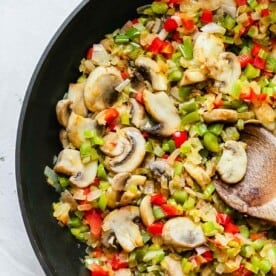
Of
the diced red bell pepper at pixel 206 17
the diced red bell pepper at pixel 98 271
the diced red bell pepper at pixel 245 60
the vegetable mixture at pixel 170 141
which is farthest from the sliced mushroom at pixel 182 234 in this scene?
the diced red bell pepper at pixel 206 17

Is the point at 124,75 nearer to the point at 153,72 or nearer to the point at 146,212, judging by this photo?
the point at 153,72

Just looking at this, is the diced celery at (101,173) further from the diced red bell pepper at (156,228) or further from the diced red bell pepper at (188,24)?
the diced red bell pepper at (188,24)

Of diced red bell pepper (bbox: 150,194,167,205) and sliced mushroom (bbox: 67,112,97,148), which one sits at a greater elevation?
sliced mushroom (bbox: 67,112,97,148)

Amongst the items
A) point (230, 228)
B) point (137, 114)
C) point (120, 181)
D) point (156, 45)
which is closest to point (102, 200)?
point (120, 181)

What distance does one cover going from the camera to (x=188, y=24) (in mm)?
2559

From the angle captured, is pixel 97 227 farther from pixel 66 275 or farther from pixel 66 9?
pixel 66 9

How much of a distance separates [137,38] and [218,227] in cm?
67

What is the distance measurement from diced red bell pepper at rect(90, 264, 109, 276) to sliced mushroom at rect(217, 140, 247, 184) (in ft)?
1.58

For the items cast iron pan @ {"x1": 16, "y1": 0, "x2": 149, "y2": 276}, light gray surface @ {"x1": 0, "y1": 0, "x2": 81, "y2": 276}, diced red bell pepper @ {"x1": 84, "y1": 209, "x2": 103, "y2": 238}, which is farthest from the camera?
light gray surface @ {"x1": 0, "y1": 0, "x2": 81, "y2": 276}

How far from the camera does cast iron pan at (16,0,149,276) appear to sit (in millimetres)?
2424

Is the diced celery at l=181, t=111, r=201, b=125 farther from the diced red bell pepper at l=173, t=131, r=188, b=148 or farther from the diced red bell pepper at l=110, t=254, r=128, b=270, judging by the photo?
the diced red bell pepper at l=110, t=254, r=128, b=270

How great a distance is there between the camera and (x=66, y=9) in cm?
275

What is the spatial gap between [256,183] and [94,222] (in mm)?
532

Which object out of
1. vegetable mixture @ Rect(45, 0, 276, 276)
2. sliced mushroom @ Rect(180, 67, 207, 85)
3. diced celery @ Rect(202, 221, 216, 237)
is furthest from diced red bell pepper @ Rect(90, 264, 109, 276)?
sliced mushroom @ Rect(180, 67, 207, 85)
